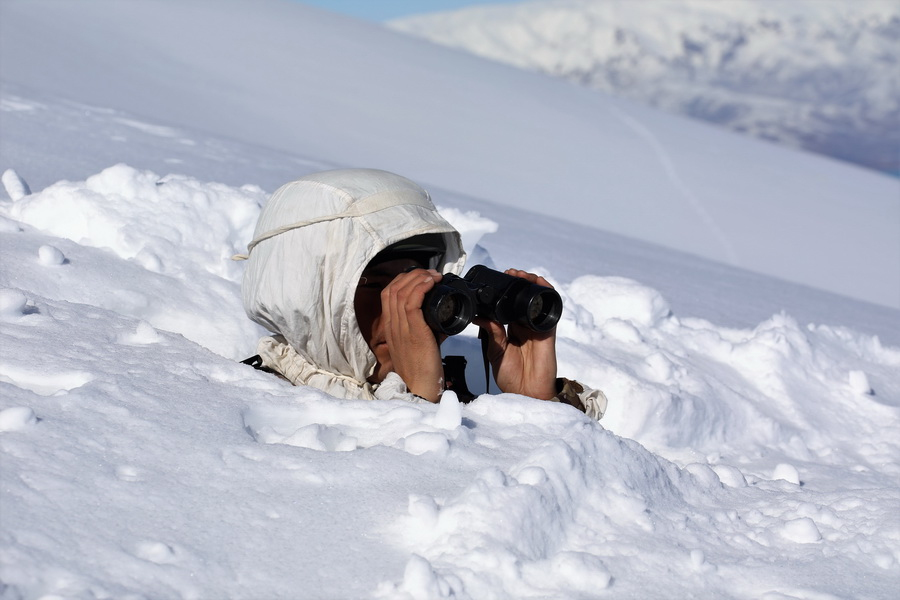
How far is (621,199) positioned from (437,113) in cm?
223

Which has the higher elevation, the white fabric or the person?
the person

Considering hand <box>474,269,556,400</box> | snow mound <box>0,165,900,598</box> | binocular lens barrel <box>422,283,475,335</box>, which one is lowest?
snow mound <box>0,165,900,598</box>

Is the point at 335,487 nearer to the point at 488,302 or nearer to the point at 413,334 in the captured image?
the point at 413,334

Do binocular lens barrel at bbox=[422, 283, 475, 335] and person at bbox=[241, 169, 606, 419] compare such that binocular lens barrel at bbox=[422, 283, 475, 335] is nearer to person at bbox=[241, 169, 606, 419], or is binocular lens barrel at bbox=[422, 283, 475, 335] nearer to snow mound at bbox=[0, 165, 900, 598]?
person at bbox=[241, 169, 606, 419]

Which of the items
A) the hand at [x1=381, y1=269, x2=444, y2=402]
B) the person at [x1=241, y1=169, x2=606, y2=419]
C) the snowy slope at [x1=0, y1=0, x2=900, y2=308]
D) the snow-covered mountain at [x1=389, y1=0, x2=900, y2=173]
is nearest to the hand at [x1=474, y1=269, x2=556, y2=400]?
the person at [x1=241, y1=169, x2=606, y2=419]

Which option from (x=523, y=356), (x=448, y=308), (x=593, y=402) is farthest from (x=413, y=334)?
(x=593, y=402)

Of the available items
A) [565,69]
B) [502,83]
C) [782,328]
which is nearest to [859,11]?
[565,69]

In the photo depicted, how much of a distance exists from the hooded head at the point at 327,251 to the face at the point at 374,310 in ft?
0.12

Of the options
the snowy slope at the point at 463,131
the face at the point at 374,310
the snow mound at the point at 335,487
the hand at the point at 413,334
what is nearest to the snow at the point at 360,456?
the snow mound at the point at 335,487

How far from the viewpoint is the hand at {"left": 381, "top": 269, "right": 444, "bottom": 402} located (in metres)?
1.83

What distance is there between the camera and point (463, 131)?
314 inches

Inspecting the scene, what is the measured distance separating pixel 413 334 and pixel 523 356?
14.1 inches

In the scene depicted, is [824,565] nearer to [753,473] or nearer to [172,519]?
[753,473]

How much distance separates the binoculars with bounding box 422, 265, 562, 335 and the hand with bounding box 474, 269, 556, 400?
0.30 feet
